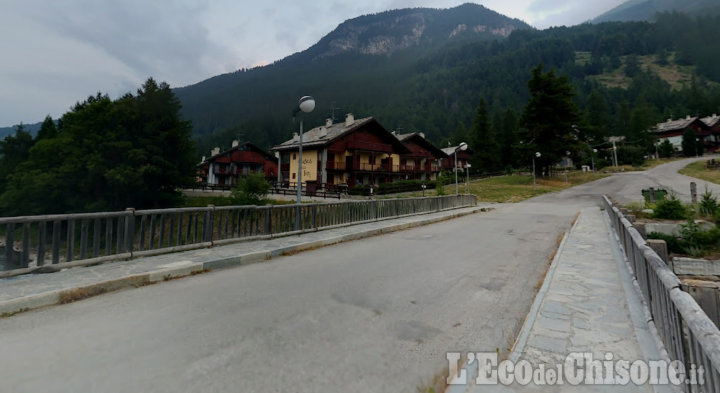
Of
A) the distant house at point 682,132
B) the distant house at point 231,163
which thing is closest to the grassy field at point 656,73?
the distant house at point 682,132

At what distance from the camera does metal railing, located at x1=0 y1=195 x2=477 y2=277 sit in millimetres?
5082

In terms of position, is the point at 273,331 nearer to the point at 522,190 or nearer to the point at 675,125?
the point at 522,190

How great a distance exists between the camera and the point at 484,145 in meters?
59.8

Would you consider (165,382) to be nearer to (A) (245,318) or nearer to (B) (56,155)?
(A) (245,318)

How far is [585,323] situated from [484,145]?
202ft

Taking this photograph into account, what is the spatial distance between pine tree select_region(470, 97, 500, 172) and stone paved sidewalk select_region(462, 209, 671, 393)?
57351 mm

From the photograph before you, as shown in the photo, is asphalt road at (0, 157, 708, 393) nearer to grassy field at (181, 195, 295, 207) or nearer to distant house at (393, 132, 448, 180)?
grassy field at (181, 195, 295, 207)

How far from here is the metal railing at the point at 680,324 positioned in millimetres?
1688

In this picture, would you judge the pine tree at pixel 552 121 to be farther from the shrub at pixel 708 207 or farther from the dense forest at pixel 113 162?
the dense forest at pixel 113 162

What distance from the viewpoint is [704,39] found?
167500mm

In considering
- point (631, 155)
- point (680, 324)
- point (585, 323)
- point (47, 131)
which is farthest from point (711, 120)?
point (47, 131)

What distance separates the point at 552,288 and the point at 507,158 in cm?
6595

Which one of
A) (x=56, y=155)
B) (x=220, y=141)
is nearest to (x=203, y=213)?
(x=56, y=155)

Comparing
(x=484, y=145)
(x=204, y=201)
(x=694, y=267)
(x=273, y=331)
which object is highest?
(x=484, y=145)
